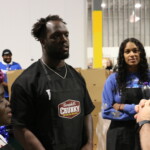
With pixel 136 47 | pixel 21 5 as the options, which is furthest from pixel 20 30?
pixel 136 47

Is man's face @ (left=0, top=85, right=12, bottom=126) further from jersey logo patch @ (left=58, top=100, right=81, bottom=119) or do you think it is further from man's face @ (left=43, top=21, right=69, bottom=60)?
man's face @ (left=43, top=21, right=69, bottom=60)

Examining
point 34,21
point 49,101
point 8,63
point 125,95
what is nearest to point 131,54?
point 125,95

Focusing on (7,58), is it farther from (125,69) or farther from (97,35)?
(97,35)

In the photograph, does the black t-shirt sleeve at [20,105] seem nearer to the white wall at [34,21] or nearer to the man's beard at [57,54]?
the man's beard at [57,54]

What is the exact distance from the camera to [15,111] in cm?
143

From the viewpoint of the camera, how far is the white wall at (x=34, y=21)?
452 cm

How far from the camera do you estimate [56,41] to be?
4.91 ft

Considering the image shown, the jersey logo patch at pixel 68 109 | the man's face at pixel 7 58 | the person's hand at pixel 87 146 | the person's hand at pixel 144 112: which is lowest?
the person's hand at pixel 87 146

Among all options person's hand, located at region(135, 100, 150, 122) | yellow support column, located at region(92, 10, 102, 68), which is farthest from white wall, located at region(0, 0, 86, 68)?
person's hand, located at region(135, 100, 150, 122)

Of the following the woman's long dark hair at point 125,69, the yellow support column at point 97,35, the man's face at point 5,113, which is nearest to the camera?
the man's face at point 5,113

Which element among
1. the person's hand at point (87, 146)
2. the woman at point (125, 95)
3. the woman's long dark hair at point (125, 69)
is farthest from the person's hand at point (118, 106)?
the person's hand at point (87, 146)

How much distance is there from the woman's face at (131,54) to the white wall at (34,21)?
83.6 inches

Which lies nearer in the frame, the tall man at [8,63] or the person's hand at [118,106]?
the person's hand at [118,106]

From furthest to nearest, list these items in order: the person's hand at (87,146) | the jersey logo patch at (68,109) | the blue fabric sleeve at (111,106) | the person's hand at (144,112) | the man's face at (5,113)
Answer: the blue fabric sleeve at (111,106) < the person's hand at (87,146) < the jersey logo patch at (68,109) < the man's face at (5,113) < the person's hand at (144,112)
